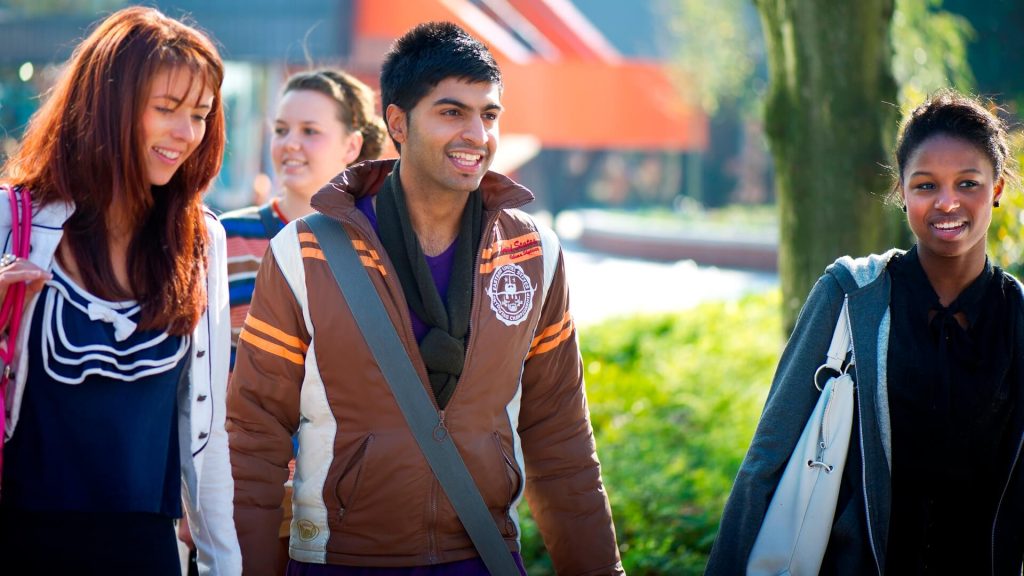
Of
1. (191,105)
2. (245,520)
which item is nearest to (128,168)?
(191,105)

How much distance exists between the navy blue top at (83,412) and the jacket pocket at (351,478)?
0.49 m

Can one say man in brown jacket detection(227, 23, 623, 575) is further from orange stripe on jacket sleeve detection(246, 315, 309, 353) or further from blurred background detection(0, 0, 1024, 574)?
blurred background detection(0, 0, 1024, 574)

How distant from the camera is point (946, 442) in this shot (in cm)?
367

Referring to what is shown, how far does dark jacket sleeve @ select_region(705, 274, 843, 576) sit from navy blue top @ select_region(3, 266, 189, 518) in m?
1.61

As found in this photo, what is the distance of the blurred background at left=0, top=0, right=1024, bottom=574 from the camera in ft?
23.8

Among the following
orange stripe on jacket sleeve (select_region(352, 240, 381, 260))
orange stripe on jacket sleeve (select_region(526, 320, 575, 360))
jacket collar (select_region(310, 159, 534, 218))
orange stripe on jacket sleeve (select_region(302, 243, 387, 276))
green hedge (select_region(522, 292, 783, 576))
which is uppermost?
jacket collar (select_region(310, 159, 534, 218))

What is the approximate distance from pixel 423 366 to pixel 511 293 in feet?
1.15

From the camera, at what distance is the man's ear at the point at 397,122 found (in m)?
3.90

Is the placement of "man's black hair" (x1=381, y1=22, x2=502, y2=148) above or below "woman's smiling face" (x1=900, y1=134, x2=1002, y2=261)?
above

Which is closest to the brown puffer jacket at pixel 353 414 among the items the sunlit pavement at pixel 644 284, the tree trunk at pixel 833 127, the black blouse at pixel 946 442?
the black blouse at pixel 946 442

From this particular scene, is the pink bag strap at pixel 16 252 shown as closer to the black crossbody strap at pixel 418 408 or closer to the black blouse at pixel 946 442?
the black crossbody strap at pixel 418 408

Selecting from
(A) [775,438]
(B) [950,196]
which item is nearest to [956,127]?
(B) [950,196]

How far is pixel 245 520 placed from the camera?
3615mm

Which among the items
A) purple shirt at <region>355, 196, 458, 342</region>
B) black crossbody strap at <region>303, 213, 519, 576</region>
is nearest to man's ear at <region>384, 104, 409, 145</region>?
purple shirt at <region>355, 196, 458, 342</region>
